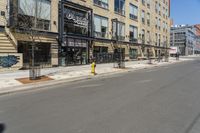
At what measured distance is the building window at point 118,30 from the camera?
38562 millimetres

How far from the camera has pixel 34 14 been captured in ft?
70.7

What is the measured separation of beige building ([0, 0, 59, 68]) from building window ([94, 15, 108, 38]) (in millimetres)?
8846

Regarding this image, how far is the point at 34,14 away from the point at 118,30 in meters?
20.3

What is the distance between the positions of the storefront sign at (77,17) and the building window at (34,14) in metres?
3.07

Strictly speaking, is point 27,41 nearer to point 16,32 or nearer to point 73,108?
point 16,32

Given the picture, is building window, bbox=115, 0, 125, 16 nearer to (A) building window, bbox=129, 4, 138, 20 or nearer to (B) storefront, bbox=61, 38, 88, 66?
(A) building window, bbox=129, 4, 138, 20

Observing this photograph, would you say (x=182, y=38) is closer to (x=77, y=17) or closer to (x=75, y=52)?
(x=77, y=17)

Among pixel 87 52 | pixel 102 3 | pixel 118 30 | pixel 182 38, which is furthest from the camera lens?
pixel 182 38

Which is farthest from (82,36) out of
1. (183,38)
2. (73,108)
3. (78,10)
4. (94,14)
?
(183,38)

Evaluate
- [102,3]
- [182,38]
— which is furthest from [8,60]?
[182,38]

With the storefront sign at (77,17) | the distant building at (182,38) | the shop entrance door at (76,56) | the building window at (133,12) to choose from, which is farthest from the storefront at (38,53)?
the distant building at (182,38)

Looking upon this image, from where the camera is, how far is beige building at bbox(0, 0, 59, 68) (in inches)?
802

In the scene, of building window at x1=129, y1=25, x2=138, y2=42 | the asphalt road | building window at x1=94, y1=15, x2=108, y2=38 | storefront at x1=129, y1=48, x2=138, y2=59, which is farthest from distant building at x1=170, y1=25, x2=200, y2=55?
the asphalt road

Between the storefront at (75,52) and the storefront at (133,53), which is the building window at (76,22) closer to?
the storefront at (75,52)
